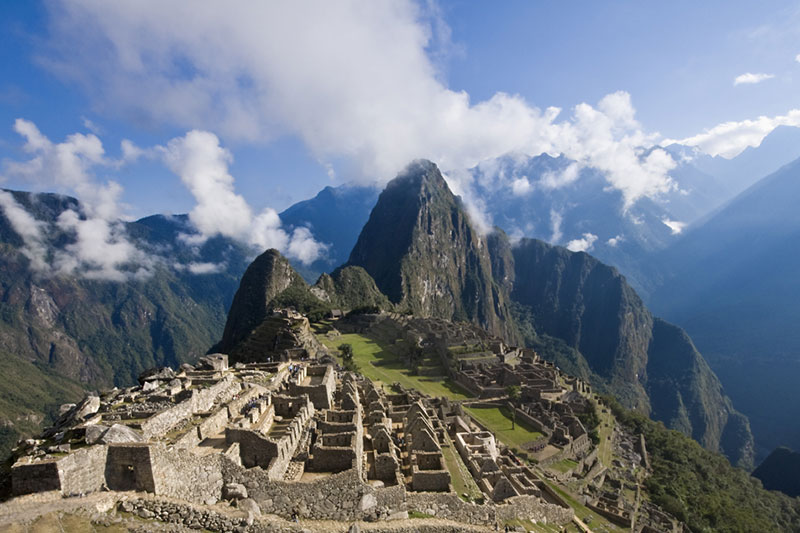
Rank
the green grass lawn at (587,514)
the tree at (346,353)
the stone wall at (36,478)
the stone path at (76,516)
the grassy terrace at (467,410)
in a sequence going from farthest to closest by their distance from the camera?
the tree at (346,353) < the green grass lawn at (587,514) < the grassy terrace at (467,410) < the stone wall at (36,478) < the stone path at (76,516)

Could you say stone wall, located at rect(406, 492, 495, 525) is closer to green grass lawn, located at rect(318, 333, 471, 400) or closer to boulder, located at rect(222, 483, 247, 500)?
boulder, located at rect(222, 483, 247, 500)

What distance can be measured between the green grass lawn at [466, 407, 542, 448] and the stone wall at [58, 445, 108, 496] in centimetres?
3540

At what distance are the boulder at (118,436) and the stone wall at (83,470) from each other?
64cm

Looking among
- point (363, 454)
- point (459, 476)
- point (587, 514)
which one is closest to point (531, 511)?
point (459, 476)

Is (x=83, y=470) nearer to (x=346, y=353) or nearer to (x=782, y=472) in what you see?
(x=346, y=353)

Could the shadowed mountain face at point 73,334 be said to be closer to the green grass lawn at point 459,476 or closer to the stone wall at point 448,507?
the green grass lawn at point 459,476

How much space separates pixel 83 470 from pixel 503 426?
39726mm

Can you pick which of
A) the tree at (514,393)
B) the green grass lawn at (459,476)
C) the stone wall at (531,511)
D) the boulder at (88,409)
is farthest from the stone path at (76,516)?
the tree at (514,393)

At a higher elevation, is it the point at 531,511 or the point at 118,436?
the point at 118,436

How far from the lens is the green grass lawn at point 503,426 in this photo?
40.8 m

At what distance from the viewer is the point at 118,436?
12180 mm

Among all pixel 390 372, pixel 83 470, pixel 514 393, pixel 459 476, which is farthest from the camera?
pixel 390 372

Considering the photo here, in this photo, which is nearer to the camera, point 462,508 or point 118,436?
point 118,436

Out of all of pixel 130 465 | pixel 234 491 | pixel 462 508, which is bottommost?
pixel 462 508
